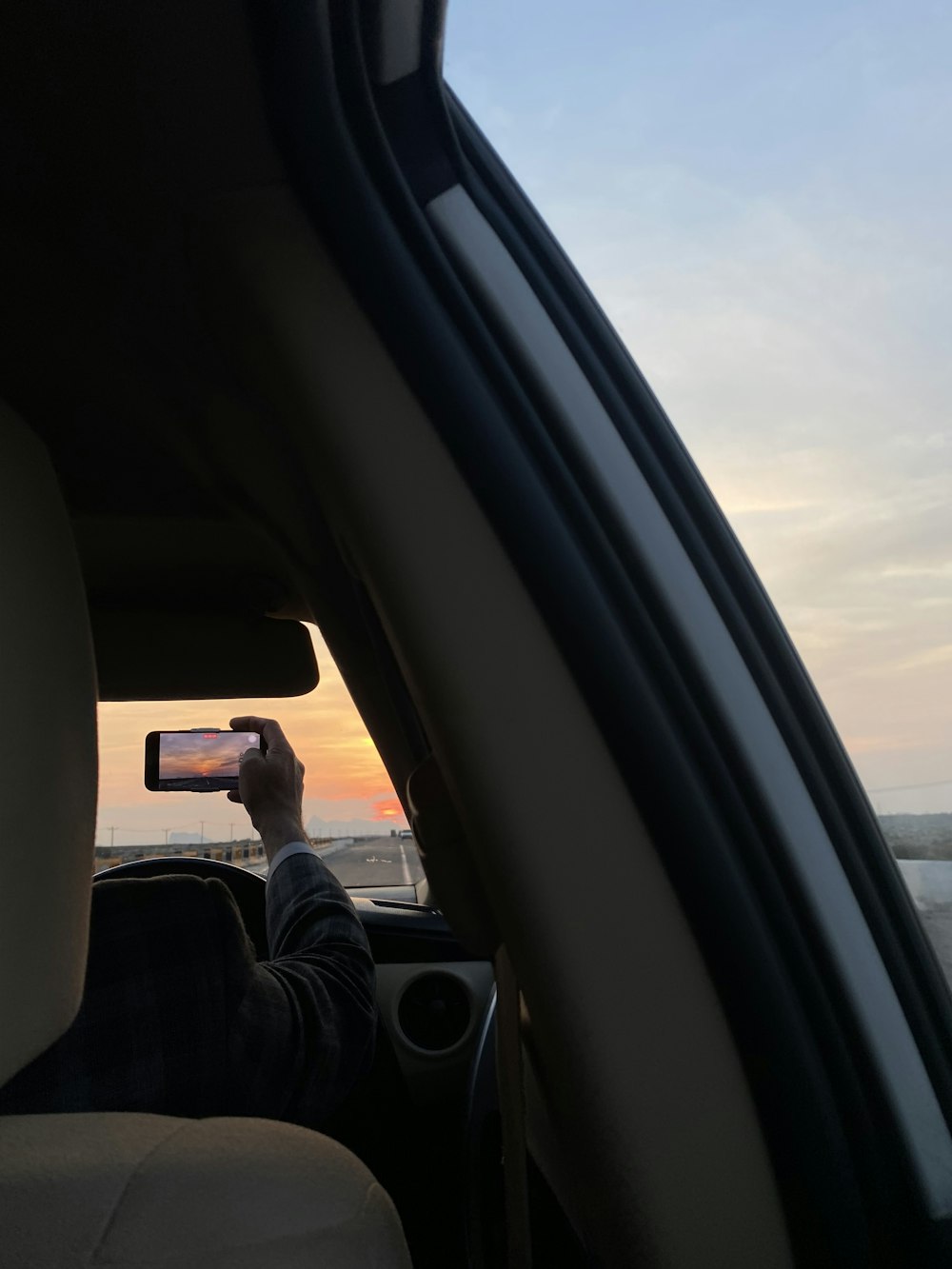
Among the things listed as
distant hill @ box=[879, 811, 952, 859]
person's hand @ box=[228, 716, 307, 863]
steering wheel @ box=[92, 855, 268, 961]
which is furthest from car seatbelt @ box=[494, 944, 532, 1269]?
steering wheel @ box=[92, 855, 268, 961]

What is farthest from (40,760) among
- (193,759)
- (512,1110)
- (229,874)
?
(229,874)

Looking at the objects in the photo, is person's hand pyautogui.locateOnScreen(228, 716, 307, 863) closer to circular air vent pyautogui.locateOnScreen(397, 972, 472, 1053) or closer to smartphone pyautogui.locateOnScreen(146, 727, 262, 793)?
smartphone pyautogui.locateOnScreen(146, 727, 262, 793)

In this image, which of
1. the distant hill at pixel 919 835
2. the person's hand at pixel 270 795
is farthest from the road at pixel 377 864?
the distant hill at pixel 919 835

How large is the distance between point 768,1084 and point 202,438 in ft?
5.40

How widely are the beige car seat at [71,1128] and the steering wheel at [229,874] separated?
2.28 metres

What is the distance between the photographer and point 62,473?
92.0 inches

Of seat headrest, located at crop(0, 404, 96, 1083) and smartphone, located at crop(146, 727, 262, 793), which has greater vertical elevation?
smartphone, located at crop(146, 727, 262, 793)

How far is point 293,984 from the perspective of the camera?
176 cm

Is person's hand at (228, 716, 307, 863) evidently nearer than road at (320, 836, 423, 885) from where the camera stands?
Yes

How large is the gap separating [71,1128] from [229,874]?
8.35 feet

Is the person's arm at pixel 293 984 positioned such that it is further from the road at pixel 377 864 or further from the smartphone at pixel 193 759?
the road at pixel 377 864

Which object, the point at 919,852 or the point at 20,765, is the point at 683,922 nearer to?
the point at 919,852

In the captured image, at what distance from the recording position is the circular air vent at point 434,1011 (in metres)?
3.28

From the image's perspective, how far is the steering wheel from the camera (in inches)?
124
